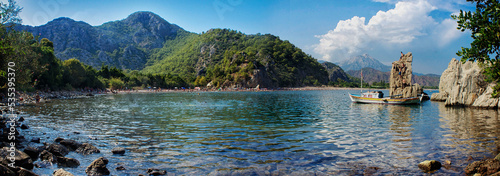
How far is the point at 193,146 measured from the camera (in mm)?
16156

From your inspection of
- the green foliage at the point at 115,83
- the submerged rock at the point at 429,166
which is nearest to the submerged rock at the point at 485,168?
the submerged rock at the point at 429,166

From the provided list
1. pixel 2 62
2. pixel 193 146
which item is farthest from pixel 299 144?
pixel 2 62

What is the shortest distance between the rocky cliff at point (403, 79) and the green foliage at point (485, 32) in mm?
63741

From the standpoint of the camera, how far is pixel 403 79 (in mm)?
70875

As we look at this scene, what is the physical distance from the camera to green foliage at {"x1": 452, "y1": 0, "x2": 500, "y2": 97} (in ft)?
38.1

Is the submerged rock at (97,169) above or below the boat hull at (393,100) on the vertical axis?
below

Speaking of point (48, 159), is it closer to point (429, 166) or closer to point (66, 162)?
point (66, 162)

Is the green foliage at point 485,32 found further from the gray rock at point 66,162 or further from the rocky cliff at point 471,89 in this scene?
the rocky cliff at point 471,89

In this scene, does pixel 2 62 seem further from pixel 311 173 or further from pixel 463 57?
pixel 463 57

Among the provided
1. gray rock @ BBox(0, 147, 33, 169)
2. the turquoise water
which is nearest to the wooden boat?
the turquoise water

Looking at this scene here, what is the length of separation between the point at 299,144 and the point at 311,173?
217 inches

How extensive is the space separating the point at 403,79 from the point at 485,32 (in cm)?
6638

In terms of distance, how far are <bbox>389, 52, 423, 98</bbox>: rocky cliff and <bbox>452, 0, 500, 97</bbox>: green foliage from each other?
209 ft

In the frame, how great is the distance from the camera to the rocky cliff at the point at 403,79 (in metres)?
69.4
